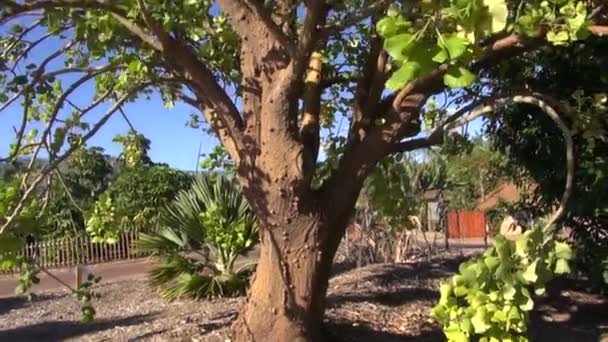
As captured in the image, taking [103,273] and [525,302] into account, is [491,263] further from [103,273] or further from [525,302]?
[103,273]

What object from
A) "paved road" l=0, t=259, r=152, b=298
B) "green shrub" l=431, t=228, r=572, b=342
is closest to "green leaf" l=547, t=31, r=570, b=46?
"green shrub" l=431, t=228, r=572, b=342

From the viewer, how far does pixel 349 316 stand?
8266 mm

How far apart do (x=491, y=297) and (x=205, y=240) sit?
872 cm

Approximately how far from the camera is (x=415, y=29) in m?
2.90

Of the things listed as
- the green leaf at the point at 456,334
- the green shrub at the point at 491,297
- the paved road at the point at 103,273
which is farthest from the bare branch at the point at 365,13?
the paved road at the point at 103,273

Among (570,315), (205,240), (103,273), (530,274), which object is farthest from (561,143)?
(103,273)

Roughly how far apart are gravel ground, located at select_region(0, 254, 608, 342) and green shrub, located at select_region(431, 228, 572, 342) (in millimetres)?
4108

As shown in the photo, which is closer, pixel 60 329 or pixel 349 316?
pixel 349 316

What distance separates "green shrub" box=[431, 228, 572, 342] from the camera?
326cm

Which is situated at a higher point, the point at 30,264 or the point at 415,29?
the point at 415,29

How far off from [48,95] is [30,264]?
4.19ft

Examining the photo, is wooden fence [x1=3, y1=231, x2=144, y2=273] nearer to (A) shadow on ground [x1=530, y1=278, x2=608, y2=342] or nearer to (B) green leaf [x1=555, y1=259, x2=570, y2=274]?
(A) shadow on ground [x1=530, y1=278, x2=608, y2=342]

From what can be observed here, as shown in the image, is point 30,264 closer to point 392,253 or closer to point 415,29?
point 415,29

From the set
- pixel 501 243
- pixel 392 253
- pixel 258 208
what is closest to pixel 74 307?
pixel 392 253
